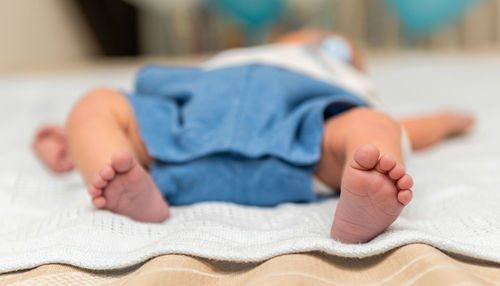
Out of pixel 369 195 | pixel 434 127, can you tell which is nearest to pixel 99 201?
pixel 369 195

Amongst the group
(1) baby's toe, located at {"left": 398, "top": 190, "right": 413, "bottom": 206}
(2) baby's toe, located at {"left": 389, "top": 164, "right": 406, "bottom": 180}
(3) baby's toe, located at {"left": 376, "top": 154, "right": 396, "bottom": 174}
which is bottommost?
(1) baby's toe, located at {"left": 398, "top": 190, "right": 413, "bottom": 206}

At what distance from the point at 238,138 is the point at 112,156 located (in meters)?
0.22

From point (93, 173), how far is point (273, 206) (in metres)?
0.24

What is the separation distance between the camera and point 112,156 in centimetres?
57

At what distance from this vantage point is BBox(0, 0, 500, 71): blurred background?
2595 millimetres

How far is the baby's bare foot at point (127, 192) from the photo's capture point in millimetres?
580

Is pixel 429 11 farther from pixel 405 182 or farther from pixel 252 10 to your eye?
pixel 405 182

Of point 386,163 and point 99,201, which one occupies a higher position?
point 386,163

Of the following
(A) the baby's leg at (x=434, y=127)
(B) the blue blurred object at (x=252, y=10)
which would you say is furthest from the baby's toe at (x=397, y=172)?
(B) the blue blurred object at (x=252, y=10)

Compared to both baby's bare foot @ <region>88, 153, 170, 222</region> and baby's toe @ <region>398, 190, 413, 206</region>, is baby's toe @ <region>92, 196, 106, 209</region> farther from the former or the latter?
baby's toe @ <region>398, 190, 413, 206</region>

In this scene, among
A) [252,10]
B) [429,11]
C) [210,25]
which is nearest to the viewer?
[429,11]

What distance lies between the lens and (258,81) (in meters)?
0.84

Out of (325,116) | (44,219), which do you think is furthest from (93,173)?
(325,116)

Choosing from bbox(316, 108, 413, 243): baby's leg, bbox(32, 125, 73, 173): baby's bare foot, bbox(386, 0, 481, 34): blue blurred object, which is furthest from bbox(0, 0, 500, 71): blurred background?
bbox(316, 108, 413, 243): baby's leg
